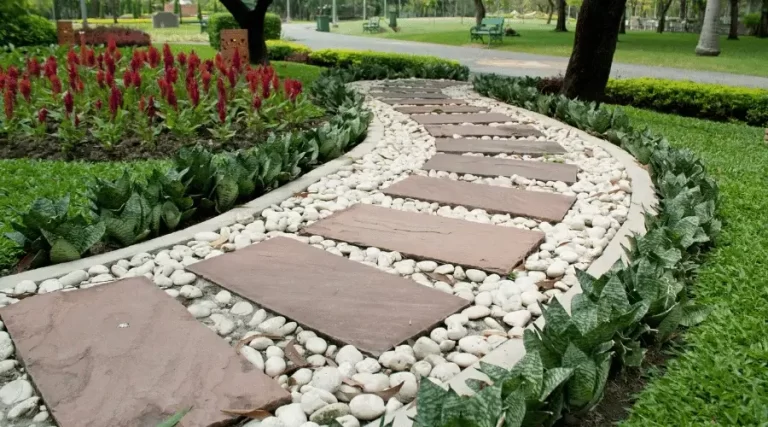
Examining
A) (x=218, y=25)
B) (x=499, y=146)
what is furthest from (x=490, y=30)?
(x=499, y=146)

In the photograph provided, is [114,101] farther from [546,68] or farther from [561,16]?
[561,16]

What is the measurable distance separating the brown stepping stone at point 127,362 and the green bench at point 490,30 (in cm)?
2331

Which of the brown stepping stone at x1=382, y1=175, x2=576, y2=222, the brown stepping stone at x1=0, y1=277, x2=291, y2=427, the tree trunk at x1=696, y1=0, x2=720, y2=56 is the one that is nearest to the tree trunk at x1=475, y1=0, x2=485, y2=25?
the tree trunk at x1=696, y1=0, x2=720, y2=56

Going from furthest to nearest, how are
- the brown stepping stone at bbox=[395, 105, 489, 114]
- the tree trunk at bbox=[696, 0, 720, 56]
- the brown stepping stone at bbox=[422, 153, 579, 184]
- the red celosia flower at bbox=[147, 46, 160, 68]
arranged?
1. the tree trunk at bbox=[696, 0, 720, 56]
2. the brown stepping stone at bbox=[395, 105, 489, 114]
3. the red celosia flower at bbox=[147, 46, 160, 68]
4. the brown stepping stone at bbox=[422, 153, 579, 184]

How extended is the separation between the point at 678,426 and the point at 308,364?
1135mm

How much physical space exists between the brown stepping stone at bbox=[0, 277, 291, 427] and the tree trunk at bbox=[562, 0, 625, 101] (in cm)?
642

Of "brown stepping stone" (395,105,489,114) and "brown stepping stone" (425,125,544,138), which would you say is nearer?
"brown stepping stone" (425,125,544,138)

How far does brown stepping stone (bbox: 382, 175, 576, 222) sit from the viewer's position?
3.69 m

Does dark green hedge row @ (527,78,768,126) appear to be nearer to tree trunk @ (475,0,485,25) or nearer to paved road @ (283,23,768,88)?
paved road @ (283,23,768,88)

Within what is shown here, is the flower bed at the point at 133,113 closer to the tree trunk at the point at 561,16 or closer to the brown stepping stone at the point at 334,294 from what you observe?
the brown stepping stone at the point at 334,294

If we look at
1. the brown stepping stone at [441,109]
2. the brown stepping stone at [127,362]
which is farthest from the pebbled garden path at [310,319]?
the brown stepping stone at [441,109]

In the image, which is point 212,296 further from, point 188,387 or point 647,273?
point 647,273

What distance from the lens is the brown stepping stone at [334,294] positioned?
227 cm

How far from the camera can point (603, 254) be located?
3.03 meters
